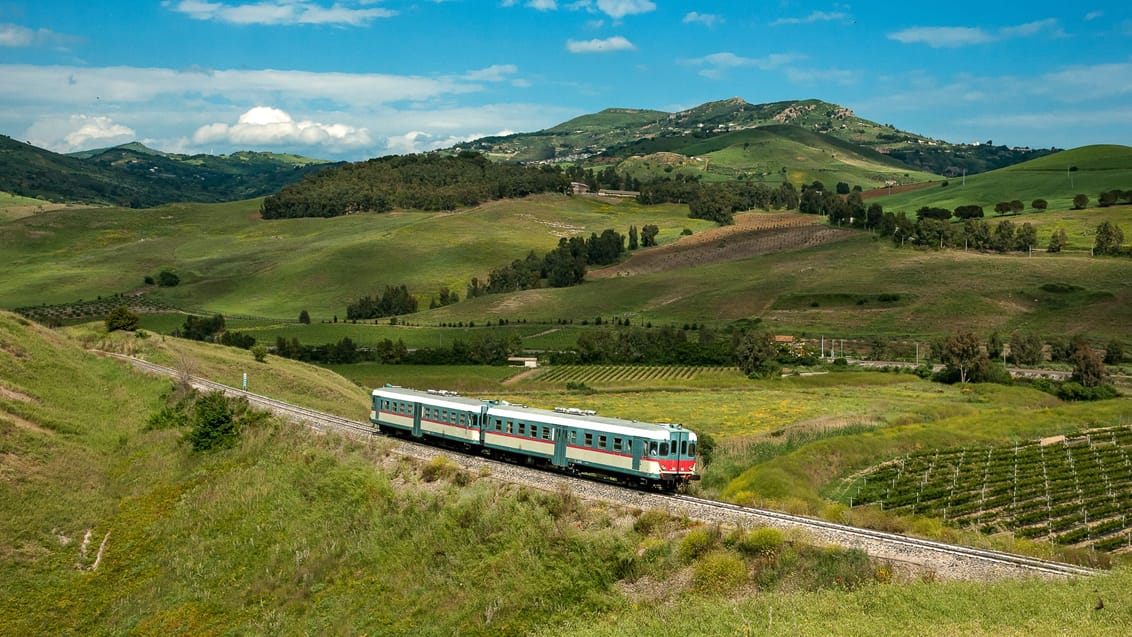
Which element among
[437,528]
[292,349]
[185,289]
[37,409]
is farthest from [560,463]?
[185,289]

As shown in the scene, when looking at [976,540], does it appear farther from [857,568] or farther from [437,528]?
[437,528]

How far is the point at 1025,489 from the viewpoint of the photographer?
47562mm

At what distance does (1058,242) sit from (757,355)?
9404 centimetres

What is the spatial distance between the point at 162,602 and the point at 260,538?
12.6 feet

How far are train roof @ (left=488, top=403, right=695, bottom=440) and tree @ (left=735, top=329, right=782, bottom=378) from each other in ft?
254

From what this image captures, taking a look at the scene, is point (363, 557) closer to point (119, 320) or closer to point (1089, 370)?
point (119, 320)

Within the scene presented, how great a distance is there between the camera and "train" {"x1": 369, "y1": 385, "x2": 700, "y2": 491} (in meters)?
34.7

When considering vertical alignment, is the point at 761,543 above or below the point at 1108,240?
below

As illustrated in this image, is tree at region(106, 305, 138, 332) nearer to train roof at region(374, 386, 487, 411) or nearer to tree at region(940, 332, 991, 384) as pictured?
train roof at region(374, 386, 487, 411)

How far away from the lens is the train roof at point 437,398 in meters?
43.3

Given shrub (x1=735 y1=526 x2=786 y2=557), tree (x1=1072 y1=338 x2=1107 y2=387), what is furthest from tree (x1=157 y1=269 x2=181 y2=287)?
shrub (x1=735 y1=526 x2=786 y2=557)

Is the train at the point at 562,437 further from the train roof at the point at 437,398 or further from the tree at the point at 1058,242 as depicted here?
the tree at the point at 1058,242

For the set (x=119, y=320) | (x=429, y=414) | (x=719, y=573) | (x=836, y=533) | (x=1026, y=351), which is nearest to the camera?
(x=719, y=573)

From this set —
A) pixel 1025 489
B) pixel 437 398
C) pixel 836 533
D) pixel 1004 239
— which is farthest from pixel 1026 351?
pixel 836 533
